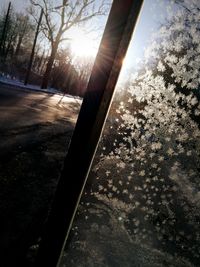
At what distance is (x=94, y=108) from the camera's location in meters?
1.21

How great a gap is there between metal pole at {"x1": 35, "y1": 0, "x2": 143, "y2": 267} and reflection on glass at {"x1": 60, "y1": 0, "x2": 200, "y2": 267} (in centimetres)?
222

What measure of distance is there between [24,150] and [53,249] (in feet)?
14.6

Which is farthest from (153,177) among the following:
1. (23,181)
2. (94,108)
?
(94,108)

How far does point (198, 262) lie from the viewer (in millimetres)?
4137

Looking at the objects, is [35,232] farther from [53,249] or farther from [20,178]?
[53,249]

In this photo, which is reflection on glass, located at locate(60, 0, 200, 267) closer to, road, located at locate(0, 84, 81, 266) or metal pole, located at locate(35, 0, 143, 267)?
road, located at locate(0, 84, 81, 266)

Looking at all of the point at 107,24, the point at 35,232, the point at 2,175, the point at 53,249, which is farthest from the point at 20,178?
the point at 107,24

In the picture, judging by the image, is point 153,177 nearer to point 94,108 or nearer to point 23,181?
point 23,181

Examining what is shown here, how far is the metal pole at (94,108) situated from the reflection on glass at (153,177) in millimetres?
2224

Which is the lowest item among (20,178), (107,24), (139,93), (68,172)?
(20,178)

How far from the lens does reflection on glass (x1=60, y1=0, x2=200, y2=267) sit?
3.86 m

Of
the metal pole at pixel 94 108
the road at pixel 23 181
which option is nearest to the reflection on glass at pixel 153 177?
the road at pixel 23 181

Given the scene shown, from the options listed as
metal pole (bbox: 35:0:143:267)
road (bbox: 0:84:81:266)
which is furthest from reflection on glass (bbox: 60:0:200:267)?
metal pole (bbox: 35:0:143:267)

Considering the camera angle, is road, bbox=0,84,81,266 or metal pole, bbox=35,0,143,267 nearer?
metal pole, bbox=35,0,143,267
